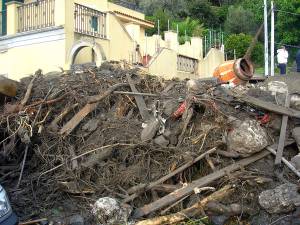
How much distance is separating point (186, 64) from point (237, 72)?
11493mm

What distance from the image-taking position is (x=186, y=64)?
23.5 metres

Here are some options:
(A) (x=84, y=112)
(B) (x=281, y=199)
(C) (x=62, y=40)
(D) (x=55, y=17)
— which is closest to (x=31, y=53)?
(C) (x=62, y=40)

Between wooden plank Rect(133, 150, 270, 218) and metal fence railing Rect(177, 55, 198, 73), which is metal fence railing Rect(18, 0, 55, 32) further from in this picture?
wooden plank Rect(133, 150, 270, 218)

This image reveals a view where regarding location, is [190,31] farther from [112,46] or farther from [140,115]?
[140,115]

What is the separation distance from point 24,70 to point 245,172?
12645 mm

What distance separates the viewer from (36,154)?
888 cm

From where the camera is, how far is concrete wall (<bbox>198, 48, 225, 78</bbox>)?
24.8 meters

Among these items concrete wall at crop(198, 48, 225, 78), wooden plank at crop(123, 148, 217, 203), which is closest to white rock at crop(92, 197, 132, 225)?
wooden plank at crop(123, 148, 217, 203)

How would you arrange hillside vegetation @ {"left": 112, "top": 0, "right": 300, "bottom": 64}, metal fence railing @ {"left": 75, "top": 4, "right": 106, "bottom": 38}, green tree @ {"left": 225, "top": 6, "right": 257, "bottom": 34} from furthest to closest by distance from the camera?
green tree @ {"left": 225, "top": 6, "right": 257, "bottom": 34}, hillside vegetation @ {"left": 112, "top": 0, "right": 300, "bottom": 64}, metal fence railing @ {"left": 75, "top": 4, "right": 106, "bottom": 38}

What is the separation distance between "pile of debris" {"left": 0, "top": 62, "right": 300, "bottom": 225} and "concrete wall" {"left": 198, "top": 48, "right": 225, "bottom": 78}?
14.9m

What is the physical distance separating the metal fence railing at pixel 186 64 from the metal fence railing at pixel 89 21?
508cm

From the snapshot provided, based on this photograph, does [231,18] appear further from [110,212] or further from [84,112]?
[110,212]

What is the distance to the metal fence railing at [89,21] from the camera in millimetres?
17547

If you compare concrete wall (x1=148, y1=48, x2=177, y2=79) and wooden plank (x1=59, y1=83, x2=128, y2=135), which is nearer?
wooden plank (x1=59, y1=83, x2=128, y2=135)
